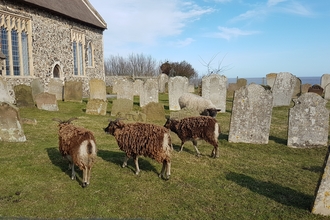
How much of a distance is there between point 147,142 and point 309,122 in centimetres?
581

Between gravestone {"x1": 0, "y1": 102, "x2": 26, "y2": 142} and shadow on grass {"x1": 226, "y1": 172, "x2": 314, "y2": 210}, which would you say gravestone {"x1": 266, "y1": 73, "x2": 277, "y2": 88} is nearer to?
shadow on grass {"x1": 226, "y1": 172, "x2": 314, "y2": 210}

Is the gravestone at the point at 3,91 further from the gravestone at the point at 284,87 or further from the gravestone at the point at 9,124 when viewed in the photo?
the gravestone at the point at 284,87

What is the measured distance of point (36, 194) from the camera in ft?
16.1

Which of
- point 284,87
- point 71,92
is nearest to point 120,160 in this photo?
point 71,92

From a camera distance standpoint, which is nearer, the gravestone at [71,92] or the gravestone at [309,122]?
the gravestone at [309,122]

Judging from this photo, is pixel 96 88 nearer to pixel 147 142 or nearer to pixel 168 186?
pixel 147 142

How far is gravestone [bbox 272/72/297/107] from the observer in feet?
53.8

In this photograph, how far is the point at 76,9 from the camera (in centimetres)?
2416

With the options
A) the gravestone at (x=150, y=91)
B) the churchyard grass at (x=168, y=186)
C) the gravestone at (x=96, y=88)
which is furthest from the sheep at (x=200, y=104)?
the gravestone at (x=96, y=88)

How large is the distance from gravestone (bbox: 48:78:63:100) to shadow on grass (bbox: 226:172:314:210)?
15018mm

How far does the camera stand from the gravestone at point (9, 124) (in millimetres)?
7621

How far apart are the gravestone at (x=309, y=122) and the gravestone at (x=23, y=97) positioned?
40.3 ft

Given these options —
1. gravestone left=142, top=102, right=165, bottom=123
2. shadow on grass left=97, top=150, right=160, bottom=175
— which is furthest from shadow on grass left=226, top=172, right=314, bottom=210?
gravestone left=142, top=102, right=165, bottom=123

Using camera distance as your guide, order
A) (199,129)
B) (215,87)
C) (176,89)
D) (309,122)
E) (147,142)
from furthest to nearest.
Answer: (176,89) → (215,87) → (309,122) → (199,129) → (147,142)
